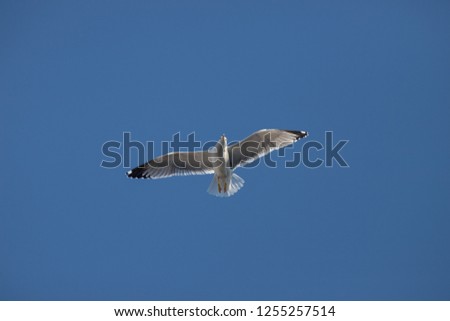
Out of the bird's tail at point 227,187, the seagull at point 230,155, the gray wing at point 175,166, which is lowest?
the bird's tail at point 227,187

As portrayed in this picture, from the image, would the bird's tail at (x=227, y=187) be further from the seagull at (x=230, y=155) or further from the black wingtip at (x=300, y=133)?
the black wingtip at (x=300, y=133)

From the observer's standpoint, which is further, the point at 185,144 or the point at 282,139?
the point at 185,144

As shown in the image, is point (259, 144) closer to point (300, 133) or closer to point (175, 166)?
point (300, 133)

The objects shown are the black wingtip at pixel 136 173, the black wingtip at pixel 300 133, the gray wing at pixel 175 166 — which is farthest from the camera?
the black wingtip at pixel 136 173

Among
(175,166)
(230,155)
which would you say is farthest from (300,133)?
(175,166)

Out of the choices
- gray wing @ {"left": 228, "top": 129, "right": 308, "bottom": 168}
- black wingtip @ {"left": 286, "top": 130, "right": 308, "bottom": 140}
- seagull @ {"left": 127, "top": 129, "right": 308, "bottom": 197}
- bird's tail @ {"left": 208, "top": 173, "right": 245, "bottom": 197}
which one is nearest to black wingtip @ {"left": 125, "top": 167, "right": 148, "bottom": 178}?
seagull @ {"left": 127, "top": 129, "right": 308, "bottom": 197}

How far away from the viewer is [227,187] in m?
7.86

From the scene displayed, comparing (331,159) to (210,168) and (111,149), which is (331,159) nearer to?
(210,168)

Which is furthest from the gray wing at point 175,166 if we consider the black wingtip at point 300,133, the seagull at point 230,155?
the black wingtip at point 300,133

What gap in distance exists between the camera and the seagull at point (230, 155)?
25.4 feet

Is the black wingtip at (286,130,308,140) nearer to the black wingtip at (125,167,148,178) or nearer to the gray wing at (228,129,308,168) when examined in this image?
the gray wing at (228,129,308,168)
